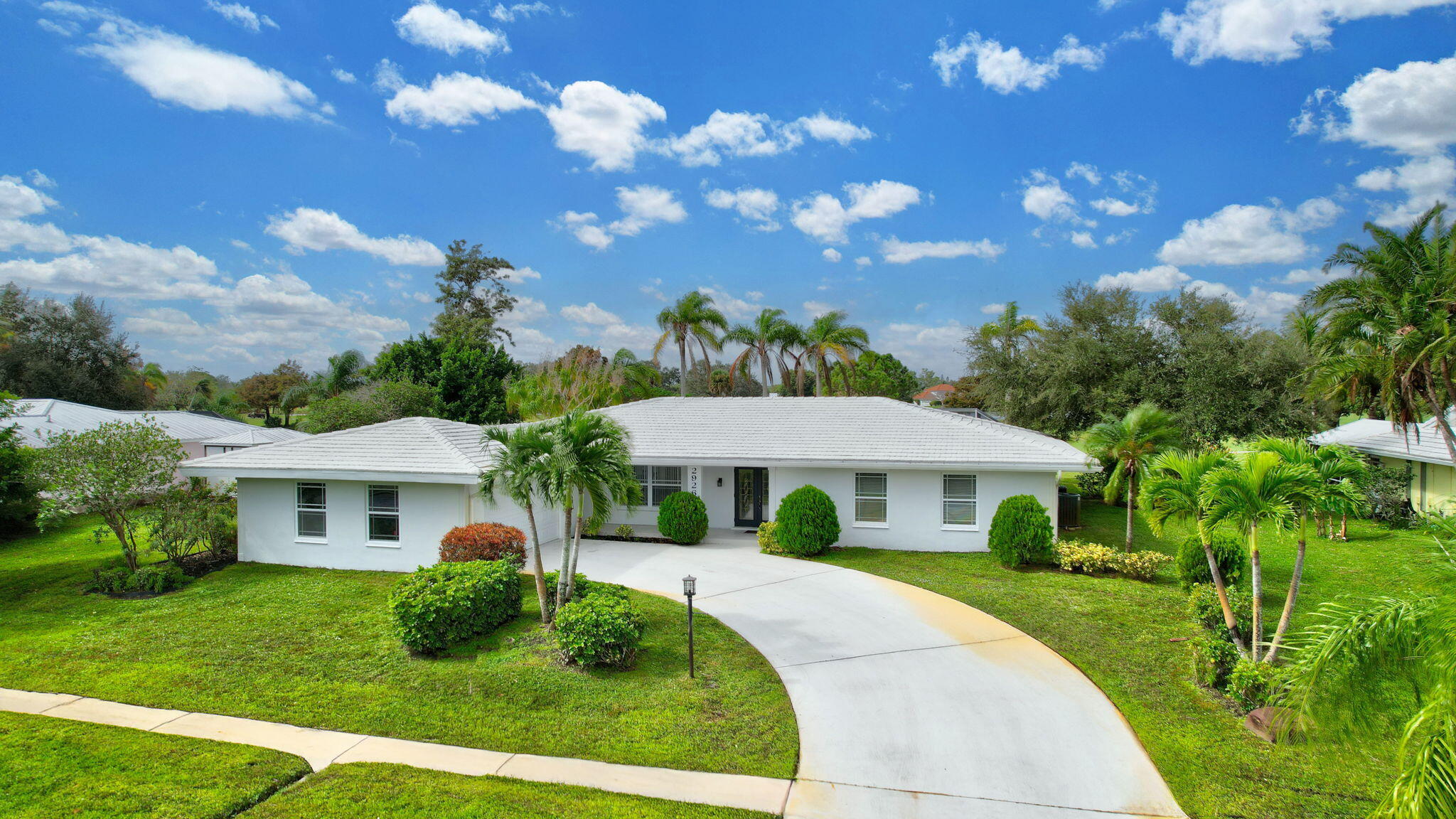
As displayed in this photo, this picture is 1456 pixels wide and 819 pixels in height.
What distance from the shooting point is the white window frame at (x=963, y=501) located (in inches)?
629

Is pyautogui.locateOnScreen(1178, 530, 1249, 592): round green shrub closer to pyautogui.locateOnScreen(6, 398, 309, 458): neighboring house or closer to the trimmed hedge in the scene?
the trimmed hedge

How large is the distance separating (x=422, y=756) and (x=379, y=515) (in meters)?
9.08

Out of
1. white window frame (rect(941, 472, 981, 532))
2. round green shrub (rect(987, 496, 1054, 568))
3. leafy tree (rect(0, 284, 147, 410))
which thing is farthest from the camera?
leafy tree (rect(0, 284, 147, 410))

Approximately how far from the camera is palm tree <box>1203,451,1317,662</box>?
7.14m

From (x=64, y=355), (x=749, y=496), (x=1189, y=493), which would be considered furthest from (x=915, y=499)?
(x=64, y=355)

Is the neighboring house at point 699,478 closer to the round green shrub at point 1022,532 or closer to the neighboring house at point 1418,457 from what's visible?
the round green shrub at point 1022,532

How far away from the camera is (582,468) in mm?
9539

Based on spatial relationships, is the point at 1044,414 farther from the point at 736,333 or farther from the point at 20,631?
the point at 20,631

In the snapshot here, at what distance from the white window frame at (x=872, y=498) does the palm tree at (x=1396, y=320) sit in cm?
1164

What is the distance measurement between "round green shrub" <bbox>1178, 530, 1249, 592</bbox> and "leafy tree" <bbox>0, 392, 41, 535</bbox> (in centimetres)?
2186

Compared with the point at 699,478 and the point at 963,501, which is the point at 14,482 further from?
the point at 963,501

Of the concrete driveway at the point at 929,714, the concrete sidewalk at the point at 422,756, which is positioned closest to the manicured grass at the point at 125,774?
the concrete sidewalk at the point at 422,756

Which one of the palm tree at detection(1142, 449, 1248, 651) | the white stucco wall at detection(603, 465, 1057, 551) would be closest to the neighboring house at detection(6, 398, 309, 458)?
the white stucco wall at detection(603, 465, 1057, 551)

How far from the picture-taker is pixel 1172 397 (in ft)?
82.2
